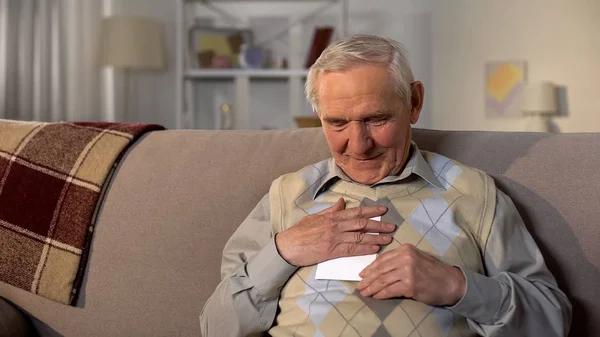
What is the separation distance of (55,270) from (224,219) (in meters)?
0.41

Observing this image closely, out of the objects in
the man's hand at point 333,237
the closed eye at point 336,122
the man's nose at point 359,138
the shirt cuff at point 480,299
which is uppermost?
the closed eye at point 336,122

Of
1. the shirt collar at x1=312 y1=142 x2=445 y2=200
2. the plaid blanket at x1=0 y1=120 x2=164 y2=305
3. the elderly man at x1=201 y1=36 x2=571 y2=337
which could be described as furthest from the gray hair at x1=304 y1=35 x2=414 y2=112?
the plaid blanket at x1=0 y1=120 x2=164 y2=305

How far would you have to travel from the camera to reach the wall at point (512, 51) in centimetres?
538

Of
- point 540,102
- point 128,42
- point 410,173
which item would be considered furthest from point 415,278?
point 128,42

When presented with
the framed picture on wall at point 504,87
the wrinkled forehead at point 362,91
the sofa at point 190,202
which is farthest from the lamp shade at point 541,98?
the wrinkled forehead at point 362,91

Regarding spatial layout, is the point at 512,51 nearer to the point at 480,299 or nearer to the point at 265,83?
the point at 265,83

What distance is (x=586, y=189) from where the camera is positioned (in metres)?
1.59

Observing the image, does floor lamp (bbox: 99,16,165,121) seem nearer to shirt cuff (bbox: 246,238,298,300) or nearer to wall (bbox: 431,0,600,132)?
wall (bbox: 431,0,600,132)

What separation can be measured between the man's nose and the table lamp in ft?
13.3

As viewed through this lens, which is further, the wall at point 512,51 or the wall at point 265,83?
the wall at point 265,83

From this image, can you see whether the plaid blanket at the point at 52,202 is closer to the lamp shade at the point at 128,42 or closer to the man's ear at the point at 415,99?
the man's ear at the point at 415,99

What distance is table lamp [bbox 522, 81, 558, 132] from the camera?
206 inches

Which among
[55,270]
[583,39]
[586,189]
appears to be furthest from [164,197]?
[583,39]

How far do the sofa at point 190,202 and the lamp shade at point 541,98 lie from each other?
369 centimetres
